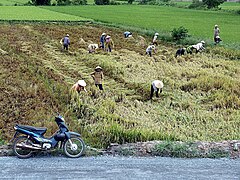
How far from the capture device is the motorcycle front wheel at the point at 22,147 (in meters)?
6.23

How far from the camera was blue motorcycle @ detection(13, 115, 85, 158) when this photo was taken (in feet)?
20.5

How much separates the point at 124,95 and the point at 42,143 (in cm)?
435

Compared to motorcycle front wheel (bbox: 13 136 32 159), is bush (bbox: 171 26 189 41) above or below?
above

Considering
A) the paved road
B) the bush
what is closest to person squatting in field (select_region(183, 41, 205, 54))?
the bush

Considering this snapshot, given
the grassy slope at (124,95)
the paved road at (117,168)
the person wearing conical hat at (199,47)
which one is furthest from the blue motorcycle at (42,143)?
the person wearing conical hat at (199,47)

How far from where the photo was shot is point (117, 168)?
5867 millimetres

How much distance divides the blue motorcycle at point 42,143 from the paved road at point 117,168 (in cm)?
14

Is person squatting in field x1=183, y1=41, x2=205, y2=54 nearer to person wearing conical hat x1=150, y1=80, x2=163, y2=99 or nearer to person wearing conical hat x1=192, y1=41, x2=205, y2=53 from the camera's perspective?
person wearing conical hat x1=192, y1=41, x2=205, y2=53

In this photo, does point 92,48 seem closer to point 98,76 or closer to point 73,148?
point 98,76

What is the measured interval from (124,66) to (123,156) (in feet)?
24.1

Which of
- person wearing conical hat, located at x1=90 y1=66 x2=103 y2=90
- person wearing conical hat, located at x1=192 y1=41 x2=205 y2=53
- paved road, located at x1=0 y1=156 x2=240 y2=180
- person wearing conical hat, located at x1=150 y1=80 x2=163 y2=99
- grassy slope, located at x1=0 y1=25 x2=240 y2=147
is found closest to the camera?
paved road, located at x1=0 y1=156 x2=240 y2=180

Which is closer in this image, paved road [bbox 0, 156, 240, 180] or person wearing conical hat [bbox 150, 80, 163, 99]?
paved road [bbox 0, 156, 240, 180]

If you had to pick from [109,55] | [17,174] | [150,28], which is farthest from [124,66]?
[150,28]

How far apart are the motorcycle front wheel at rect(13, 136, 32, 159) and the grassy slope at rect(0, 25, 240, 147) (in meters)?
1.20
